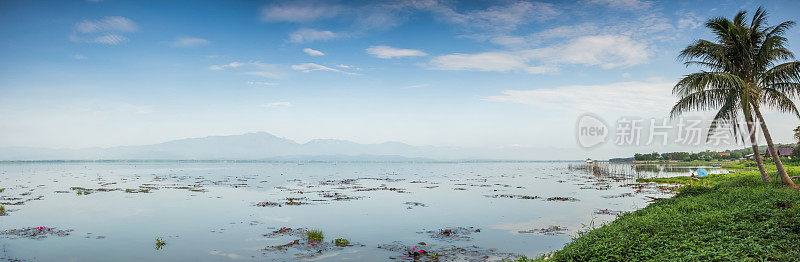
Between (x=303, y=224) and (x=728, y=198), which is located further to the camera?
(x=303, y=224)

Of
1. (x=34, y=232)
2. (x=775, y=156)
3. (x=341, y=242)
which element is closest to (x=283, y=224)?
(x=341, y=242)

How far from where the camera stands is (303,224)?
19781 millimetres

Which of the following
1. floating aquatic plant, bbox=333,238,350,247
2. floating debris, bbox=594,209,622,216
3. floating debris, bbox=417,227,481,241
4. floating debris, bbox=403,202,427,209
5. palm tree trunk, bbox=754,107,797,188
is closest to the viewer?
floating aquatic plant, bbox=333,238,350,247

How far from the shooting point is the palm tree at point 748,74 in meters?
20.7

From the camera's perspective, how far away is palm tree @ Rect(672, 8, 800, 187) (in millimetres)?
20656

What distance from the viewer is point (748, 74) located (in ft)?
70.8

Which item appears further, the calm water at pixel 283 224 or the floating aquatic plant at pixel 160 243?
the floating aquatic plant at pixel 160 243

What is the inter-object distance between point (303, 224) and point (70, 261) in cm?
902

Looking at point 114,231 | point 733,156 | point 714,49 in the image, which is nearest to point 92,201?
point 114,231

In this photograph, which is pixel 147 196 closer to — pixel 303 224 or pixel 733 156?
pixel 303 224

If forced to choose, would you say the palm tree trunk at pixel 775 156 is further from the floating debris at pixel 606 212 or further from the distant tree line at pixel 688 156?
the distant tree line at pixel 688 156

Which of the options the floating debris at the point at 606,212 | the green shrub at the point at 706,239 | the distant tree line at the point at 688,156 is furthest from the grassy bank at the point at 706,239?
the distant tree line at the point at 688,156

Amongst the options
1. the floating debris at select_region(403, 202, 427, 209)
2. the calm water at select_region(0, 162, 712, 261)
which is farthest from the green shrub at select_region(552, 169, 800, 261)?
the floating debris at select_region(403, 202, 427, 209)

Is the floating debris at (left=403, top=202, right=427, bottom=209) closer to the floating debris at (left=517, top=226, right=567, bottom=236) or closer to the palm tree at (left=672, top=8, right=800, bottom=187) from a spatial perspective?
the floating debris at (left=517, top=226, right=567, bottom=236)
